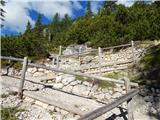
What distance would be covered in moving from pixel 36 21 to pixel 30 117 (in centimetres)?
7386

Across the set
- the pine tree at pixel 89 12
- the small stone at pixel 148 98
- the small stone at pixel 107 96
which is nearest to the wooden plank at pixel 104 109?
the small stone at pixel 148 98

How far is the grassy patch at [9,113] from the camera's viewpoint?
816 cm

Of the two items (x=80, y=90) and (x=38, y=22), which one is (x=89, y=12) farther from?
(x=80, y=90)

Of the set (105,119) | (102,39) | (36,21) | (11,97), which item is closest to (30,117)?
(11,97)

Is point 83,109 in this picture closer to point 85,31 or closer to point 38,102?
point 38,102

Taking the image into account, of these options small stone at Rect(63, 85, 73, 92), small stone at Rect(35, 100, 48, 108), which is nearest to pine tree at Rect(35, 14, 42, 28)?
small stone at Rect(63, 85, 73, 92)

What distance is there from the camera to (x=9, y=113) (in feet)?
27.6

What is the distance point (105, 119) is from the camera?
8.56 m

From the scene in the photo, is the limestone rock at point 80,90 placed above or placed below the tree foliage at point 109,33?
below

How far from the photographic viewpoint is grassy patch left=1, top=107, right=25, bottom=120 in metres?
8.16

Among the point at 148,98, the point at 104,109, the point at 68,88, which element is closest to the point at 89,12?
the point at 68,88

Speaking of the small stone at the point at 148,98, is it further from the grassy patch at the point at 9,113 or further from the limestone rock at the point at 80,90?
the grassy patch at the point at 9,113

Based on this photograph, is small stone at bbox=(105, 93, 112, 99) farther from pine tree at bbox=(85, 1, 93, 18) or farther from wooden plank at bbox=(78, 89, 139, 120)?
pine tree at bbox=(85, 1, 93, 18)

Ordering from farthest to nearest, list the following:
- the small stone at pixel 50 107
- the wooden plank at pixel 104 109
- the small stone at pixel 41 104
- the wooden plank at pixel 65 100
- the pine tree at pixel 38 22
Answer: the pine tree at pixel 38 22 → the small stone at pixel 41 104 → the small stone at pixel 50 107 → the wooden plank at pixel 65 100 → the wooden plank at pixel 104 109
